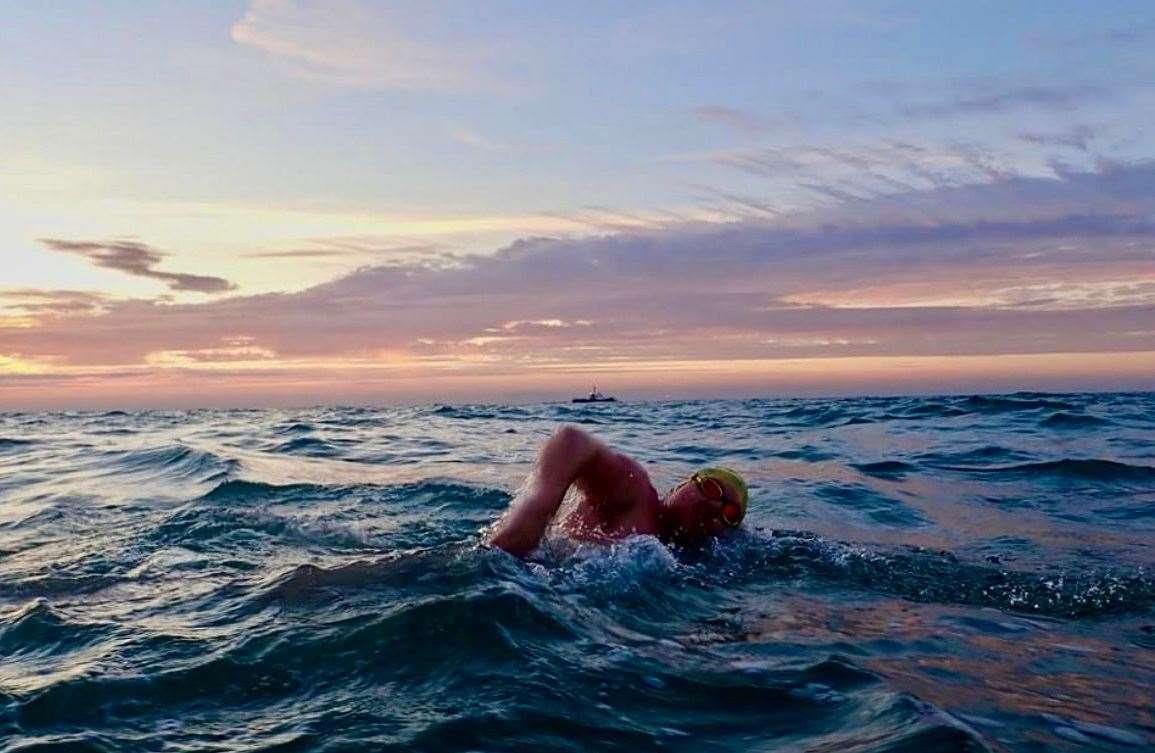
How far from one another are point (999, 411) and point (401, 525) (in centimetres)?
1820

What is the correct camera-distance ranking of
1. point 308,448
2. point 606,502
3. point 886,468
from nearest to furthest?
point 606,502 < point 886,468 < point 308,448

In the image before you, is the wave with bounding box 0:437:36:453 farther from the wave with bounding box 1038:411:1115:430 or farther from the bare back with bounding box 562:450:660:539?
the wave with bounding box 1038:411:1115:430

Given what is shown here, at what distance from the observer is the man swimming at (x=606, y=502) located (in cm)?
583

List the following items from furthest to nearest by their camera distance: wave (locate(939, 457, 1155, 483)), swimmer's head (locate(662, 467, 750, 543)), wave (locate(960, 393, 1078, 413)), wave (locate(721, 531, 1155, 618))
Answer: wave (locate(960, 393, 1078, 413))
wave (locate(939, 457, 1155, 483))
swimmer's head (locate(662, 467, 750, 543))
wave (locate(721, 531, 1155, 618))

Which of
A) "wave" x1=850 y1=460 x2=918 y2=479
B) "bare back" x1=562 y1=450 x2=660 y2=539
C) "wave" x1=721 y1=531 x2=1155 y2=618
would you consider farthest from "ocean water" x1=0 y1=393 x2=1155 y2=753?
"wave" x1=850 y1=460 x2=918 y2=479

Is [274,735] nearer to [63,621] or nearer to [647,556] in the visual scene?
[63,621]

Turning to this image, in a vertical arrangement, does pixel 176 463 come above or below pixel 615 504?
below

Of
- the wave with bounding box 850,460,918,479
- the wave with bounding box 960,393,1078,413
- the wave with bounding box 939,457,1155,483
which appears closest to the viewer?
the wave with bounding box 939,457,1155,483

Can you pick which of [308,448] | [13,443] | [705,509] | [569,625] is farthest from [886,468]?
[13,443]

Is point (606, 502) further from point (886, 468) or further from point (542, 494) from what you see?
point (886, 468)

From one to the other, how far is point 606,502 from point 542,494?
97 centimetres

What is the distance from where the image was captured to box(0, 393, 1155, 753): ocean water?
3.48 metres

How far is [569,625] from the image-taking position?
4.73 meters

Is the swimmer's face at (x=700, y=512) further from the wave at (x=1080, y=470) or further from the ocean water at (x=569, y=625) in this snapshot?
the wave at (x=1080, y=470)
